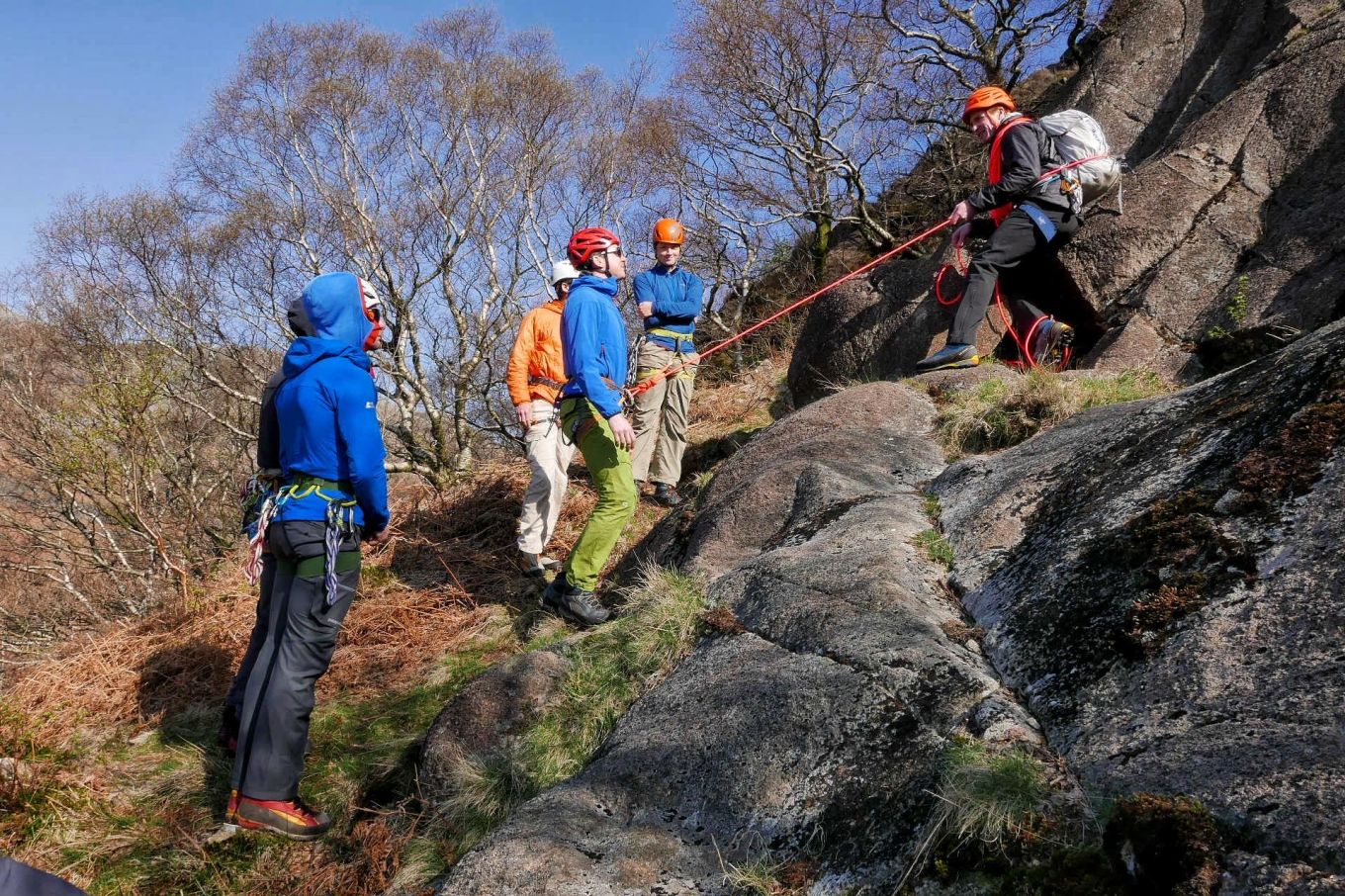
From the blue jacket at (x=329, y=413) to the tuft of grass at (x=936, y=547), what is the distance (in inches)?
101

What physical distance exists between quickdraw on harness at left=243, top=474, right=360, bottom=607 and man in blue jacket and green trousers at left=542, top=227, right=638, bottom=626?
4.59ft

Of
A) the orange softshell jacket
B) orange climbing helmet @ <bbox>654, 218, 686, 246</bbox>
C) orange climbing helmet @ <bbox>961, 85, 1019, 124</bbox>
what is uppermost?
orange climbing helmet @ <bbox>654, 218, 686, 246</bbox>

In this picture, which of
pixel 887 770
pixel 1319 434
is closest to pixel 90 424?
pixel 887 770

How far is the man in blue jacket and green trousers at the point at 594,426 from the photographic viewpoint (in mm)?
4973

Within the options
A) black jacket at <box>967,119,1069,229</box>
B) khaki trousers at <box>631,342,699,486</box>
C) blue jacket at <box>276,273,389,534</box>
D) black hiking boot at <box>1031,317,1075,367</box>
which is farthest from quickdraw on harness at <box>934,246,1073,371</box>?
blue jacket at <box>276,273,389,534</box>

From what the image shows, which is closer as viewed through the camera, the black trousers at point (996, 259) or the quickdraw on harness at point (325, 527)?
the quickdraw on harness at point (325, 527)

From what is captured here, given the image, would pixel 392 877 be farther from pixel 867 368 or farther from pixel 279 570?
pixel 867 368

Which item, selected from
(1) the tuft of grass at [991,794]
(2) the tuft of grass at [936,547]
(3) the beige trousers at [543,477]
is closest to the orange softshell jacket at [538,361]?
(3) the beige trousers at [543,477]

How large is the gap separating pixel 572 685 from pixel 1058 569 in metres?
2.27

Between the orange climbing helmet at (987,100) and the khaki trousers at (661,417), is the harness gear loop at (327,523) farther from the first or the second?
the orange climbing helmet at (987,100)

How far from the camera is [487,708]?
4.12 meters

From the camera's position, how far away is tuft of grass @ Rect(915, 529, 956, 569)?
373 cm

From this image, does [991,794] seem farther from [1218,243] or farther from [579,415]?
[1218,243]

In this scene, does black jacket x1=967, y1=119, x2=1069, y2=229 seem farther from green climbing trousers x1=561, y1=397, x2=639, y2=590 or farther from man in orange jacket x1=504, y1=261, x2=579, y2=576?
green climbing trousers x1=561, y1=397, x2=639, y2=590
